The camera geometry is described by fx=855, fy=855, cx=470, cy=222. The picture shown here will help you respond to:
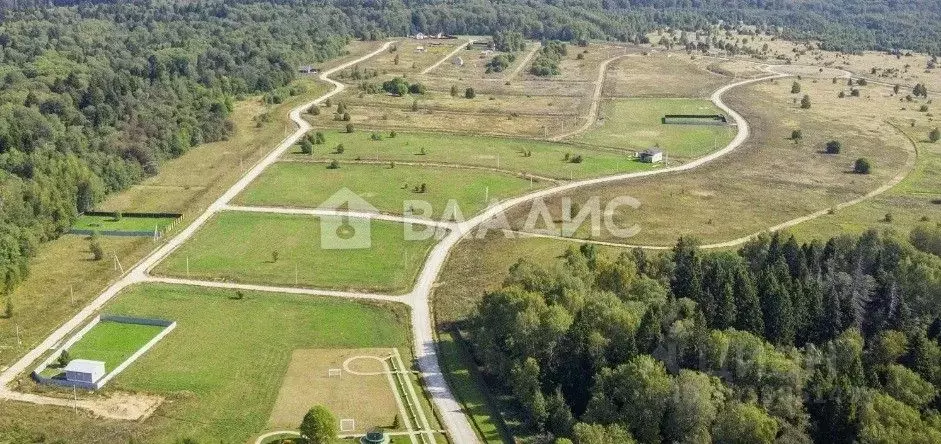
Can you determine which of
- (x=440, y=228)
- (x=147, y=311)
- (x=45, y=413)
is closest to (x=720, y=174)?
(x=440, y=228)

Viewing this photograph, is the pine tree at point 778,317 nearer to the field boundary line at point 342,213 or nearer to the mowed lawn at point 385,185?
the field boundary line at point 342,213

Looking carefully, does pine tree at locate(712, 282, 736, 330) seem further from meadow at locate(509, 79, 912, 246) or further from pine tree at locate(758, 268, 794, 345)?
meadow at locate(509, 79, 912, 246)

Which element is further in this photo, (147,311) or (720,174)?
(720,174)

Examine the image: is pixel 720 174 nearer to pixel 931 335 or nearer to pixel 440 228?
pixel 440 228

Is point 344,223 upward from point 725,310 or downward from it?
downward

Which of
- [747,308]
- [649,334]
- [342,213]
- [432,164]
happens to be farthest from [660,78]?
[649,334]

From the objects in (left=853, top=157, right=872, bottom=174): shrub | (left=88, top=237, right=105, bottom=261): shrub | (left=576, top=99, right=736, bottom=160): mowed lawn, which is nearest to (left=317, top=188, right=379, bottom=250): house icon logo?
(left=88, top=237, right=105, bottom=261): shrub

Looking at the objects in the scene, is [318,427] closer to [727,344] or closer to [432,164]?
[727,344]
